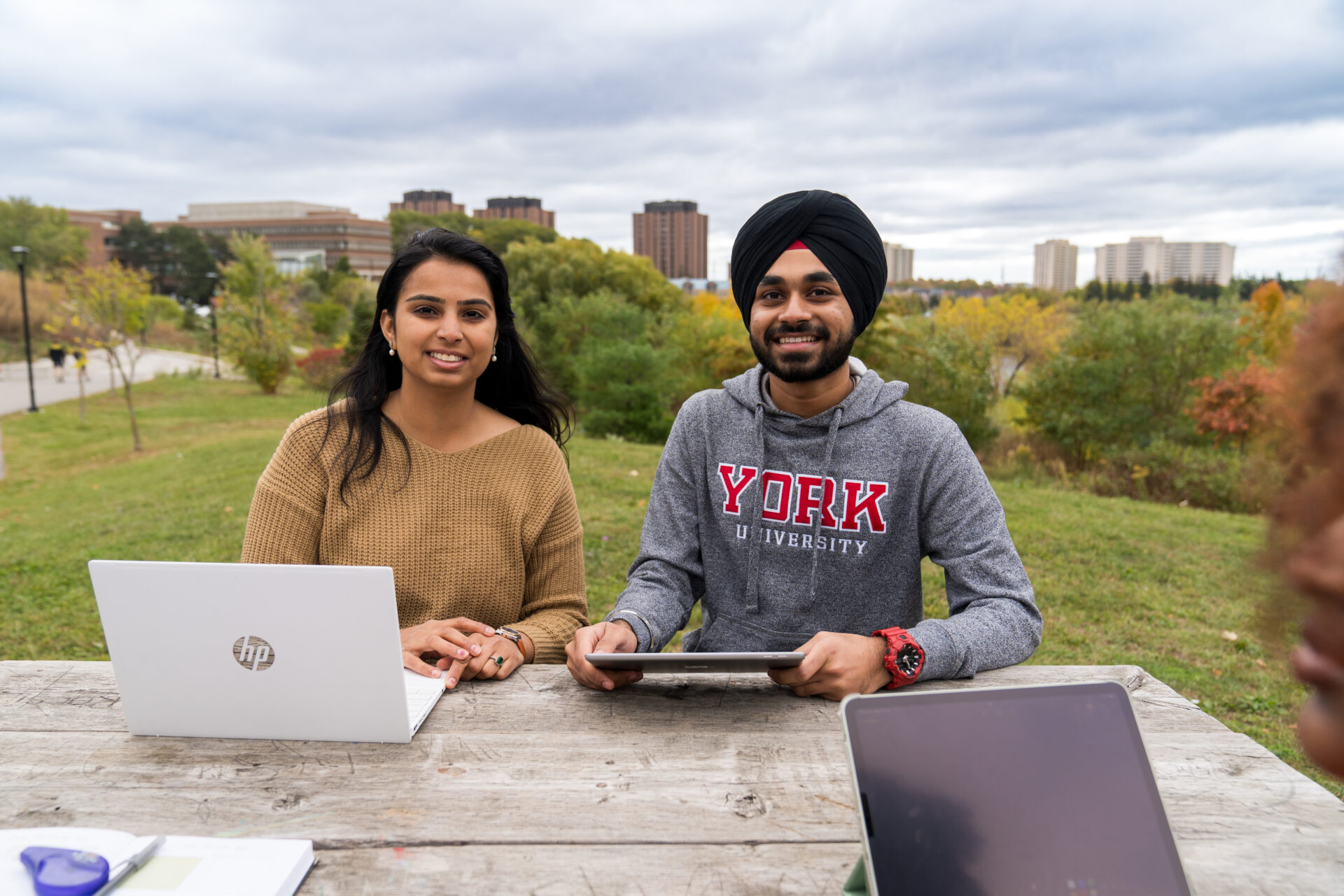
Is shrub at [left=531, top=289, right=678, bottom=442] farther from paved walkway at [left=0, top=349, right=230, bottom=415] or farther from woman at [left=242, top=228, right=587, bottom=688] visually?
woman at [left=242, top=228, right=587, bottom=688]

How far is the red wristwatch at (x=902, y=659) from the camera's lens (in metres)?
1.69

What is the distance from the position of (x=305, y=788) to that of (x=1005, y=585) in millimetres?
1443

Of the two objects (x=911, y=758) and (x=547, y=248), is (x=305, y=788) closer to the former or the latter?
(x=911, y=758)

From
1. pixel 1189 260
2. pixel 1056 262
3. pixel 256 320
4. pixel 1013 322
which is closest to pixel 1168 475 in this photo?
pixel 1189 260

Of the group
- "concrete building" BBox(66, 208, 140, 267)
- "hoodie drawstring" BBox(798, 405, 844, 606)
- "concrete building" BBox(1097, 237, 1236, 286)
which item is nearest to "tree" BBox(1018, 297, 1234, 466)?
"concrete building" BBox(1097, 237, 1236, 286)

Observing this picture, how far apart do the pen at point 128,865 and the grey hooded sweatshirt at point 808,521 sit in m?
0.96

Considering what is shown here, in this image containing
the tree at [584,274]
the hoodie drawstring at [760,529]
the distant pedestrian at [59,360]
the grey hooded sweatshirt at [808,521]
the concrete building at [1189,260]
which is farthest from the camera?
the tree at [584,274]

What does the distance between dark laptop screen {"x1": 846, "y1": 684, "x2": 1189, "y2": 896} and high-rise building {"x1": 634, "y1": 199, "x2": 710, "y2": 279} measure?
74478 millimetres

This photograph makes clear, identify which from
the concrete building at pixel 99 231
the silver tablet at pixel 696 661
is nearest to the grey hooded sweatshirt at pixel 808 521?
the silver tablet at pixel 696 661

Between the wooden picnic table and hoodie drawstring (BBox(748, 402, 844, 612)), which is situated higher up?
hoodie drawstring (BBox(748, 402, 844, 612))

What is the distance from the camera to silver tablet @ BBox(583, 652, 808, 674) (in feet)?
4.84

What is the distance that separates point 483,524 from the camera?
229 centimetres

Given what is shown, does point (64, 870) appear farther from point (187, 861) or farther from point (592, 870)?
point (592, 870)

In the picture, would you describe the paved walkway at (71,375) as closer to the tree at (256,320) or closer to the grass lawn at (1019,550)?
the tree at (256,320)
